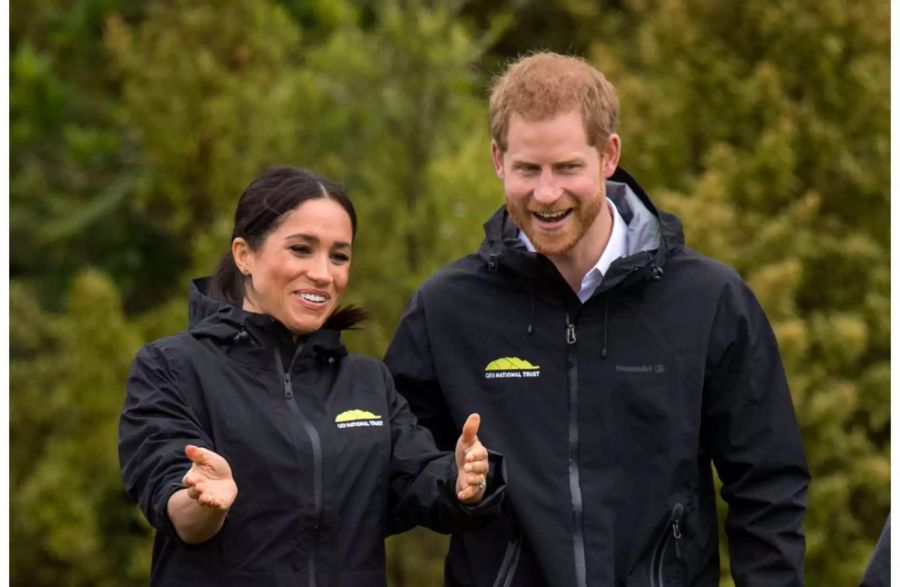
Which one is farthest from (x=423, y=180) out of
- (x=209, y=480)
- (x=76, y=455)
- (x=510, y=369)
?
(x=209, y=480)

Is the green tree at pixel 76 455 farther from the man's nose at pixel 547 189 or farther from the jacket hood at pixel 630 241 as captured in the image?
the man's nose at pixel 547 189

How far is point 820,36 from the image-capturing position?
1129 centimetres

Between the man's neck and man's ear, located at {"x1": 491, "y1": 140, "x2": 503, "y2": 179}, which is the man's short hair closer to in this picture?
man's ear, located at {"x1": 491, "y1": 140, "x2": 503, "y2": 179}

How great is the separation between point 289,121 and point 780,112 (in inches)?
123

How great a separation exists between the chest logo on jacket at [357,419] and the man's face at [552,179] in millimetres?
585

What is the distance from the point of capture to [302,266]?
4.24m

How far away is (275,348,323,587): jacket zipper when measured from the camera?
13.2 feet

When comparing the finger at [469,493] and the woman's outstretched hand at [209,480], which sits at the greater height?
the woman's outstretched hand at [209,480]

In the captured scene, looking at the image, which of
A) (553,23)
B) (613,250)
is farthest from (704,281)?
(553,23)

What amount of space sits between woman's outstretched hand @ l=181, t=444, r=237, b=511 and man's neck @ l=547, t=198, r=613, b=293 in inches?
43.8

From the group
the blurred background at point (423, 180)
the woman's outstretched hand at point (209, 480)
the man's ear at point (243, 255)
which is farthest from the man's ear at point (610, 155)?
the blurred background at point (423, 180)

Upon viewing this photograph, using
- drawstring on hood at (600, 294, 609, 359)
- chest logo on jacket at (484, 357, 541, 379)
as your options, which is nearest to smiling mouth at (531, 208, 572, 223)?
drawstring on hood at (600, 294, 609, 359)

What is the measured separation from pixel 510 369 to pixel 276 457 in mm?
705

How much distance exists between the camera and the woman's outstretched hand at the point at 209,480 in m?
3.74
